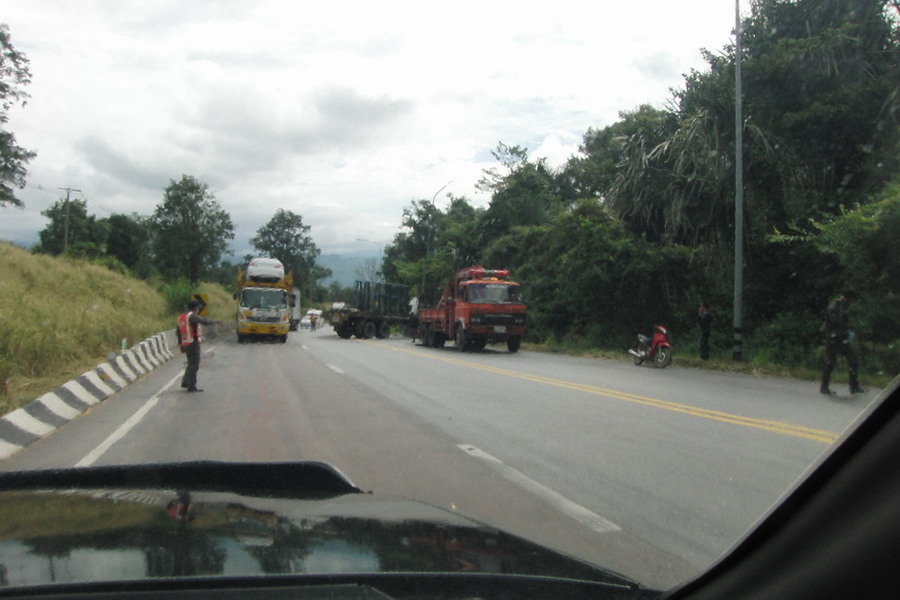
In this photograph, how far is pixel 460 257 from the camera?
1918 inches

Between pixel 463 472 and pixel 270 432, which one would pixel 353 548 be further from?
pixel 270 432

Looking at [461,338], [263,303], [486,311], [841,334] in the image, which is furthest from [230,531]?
[263,303]

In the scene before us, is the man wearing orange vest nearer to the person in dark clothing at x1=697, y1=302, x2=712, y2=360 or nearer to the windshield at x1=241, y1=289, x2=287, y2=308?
the person in dark clothing at x1=697, y1=302, x2=712, y2=360

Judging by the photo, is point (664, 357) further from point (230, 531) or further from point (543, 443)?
point (230, 531)

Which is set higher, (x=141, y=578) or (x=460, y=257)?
(x=460, y=257)

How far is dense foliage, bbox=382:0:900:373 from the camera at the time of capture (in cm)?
980

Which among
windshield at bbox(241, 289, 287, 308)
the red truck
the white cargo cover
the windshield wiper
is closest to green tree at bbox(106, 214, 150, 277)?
the white cargo cover

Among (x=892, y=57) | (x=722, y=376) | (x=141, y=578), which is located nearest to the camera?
(x=141, y=578)

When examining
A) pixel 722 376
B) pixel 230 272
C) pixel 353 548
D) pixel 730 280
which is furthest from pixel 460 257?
pixel 230 272

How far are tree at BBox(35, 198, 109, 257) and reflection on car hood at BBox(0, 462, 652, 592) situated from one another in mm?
54628

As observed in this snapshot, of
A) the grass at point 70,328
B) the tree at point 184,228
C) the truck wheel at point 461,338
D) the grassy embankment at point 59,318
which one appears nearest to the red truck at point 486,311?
the truck wheel at point 461,338

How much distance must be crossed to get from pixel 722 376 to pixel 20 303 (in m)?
17.7

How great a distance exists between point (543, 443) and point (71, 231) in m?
63.3

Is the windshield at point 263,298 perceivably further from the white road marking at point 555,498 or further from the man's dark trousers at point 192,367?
the white road marking at point 555,498
